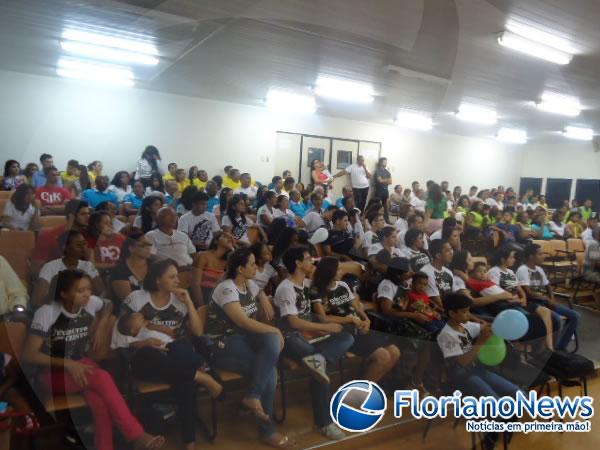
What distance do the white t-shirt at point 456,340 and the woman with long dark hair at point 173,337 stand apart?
4.16 feet

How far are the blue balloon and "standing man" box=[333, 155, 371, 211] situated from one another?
263cm

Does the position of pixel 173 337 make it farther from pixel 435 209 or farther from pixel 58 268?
pixel 435 209

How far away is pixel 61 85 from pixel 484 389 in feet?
18.5

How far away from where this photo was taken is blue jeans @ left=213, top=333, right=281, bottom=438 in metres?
1.84

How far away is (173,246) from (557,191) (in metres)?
7.41

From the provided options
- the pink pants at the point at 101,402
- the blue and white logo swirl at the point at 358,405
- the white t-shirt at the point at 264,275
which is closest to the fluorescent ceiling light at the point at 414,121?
the white t-shirt at the point at 264,275

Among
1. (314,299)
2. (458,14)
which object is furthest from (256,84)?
(314,299)

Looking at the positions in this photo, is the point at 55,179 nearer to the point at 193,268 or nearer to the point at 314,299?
the point at 193,268

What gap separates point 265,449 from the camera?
1.81m

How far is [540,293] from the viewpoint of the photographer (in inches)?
127

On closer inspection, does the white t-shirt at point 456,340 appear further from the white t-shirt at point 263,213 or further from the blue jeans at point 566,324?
the white t-shirt at point 263,213

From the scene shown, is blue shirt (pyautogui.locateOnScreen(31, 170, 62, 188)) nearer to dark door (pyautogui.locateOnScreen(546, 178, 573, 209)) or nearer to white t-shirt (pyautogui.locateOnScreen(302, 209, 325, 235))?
white t-shirt (pyautogui.locateOnScreen(302, 209, 325, 235))

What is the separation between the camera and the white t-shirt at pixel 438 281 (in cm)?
272

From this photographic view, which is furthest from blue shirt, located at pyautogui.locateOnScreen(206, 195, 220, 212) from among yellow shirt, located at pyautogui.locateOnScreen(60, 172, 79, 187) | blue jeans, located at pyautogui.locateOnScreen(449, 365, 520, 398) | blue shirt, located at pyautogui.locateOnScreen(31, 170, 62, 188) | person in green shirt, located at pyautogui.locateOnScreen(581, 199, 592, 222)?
person in green shirt, located at pyautogui.locateOnScreen(581, 199, 592, 222)
